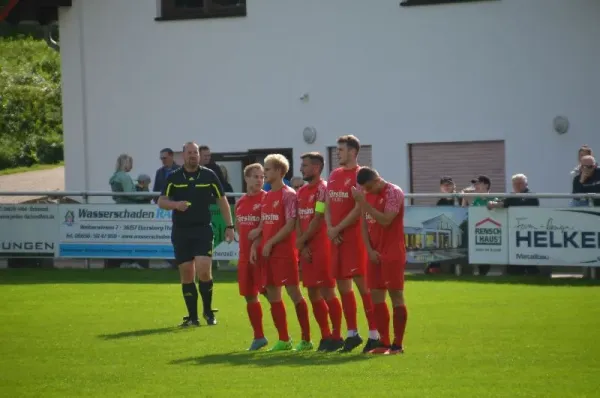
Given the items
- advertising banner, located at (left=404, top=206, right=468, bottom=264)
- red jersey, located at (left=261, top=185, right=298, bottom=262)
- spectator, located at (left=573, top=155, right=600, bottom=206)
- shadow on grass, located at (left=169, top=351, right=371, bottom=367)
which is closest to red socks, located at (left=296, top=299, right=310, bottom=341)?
shadow on grass, located at (left=169, top=351, right=371, bottom=367)

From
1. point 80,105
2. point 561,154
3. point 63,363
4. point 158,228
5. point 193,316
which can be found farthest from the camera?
point 80,105

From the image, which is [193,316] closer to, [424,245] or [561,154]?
[424,245]

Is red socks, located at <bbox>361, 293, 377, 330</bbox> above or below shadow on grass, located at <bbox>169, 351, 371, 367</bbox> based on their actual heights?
above

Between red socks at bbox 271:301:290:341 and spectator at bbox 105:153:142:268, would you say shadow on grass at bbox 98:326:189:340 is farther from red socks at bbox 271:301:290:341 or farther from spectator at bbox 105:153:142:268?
spectator at bbox 105:153:142:268

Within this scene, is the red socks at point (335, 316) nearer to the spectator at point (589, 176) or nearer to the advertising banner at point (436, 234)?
the advertising banner at point (436, 234)

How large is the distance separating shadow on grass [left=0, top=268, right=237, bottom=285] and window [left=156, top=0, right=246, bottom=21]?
25.0ft

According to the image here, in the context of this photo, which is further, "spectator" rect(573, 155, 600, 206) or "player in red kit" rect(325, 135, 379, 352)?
"spectator" rect(573, 155, 600, 206)

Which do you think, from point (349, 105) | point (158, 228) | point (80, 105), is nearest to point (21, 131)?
point (80, 105)

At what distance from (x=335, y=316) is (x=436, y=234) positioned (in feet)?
29.2

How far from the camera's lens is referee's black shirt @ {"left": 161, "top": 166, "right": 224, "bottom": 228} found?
16719 mm

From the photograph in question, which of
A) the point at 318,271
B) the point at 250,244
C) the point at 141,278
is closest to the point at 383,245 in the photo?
the point at 318,271

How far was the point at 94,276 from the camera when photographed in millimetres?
24000

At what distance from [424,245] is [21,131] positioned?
1092 inches

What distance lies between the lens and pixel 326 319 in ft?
45.9
